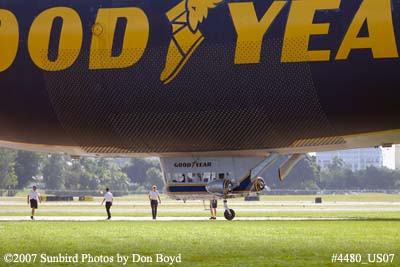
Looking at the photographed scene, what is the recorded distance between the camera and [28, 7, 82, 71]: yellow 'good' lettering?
2805cm

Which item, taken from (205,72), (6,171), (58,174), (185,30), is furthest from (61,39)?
(58,174)

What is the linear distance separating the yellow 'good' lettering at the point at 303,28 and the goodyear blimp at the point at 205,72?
1.1 inches

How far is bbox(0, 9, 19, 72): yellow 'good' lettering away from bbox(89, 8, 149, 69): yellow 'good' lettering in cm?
265

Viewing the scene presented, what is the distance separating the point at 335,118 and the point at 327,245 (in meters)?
4.05

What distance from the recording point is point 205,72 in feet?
90.2

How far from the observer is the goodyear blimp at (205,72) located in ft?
86.9

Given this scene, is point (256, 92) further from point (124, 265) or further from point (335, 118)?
point (124, 265)

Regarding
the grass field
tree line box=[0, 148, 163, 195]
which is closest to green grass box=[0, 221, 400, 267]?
the grass field

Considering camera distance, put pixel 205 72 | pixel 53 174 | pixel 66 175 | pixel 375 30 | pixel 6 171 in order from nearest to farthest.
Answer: pixel 375 30 < pixel 205 72 < pixel 6 171 < pixel 53 174 < pixel 66 175

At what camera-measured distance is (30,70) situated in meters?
29.0

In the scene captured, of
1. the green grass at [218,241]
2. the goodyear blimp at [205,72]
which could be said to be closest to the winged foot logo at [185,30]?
the goodyear blimp at [205,72]

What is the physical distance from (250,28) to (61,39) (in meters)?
5.79

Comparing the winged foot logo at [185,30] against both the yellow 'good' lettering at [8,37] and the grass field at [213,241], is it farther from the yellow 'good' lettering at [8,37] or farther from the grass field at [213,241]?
the grass field at [213,241]

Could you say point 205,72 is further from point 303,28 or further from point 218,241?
point 218,241
